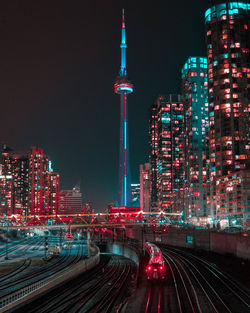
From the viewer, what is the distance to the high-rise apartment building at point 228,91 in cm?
16238

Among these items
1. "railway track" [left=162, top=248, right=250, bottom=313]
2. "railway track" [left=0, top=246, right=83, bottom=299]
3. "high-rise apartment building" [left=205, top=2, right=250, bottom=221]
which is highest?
"high-rise apartment building" [left=205, top=2, right=250, bottom=221]

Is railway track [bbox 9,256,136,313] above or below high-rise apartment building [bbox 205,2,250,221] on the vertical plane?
below

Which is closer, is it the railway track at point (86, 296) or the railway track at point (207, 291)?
the railway track at point (207, 291)

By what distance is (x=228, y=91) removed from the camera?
16712 centimetres

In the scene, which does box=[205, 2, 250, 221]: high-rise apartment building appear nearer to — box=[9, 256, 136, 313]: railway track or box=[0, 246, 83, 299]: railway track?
box=[0, 246, 83, 299]: railway track

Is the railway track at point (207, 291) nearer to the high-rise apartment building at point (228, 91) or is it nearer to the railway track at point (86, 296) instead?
the railway track at point (86, 296)

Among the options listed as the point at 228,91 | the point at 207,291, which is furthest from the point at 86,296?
the point at 228,91

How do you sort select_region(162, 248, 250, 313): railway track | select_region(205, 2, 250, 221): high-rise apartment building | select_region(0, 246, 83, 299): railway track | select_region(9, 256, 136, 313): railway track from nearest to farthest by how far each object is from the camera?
select_region(162, 248, 250, 313): railway track, select_region(9, 256, 136, 313): railway track, select_region(0, 246, 83, 299): railway track, select_region(205, 2, 250, 221): high-rise apartment building

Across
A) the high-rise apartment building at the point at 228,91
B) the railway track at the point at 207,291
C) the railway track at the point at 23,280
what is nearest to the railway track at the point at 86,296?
the railway track at the point at 23,280

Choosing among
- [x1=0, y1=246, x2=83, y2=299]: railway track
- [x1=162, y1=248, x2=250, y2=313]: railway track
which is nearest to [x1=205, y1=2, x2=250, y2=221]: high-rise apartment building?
[x1=0, y1=246, x2=83, y2=299]: railway track

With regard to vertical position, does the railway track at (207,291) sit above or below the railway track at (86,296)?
above

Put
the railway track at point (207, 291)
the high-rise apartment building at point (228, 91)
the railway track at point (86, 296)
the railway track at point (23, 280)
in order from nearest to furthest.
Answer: the railway track at point (207, 291), the railway track at point (86, 296), the railway track at point (23, 280), the high-rise apartment building at point (228, 91)

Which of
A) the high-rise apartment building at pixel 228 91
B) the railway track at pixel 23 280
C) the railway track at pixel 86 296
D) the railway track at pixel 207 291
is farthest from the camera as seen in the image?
the high-rise apartment building at pixel 228 91

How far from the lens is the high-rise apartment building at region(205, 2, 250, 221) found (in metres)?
162
